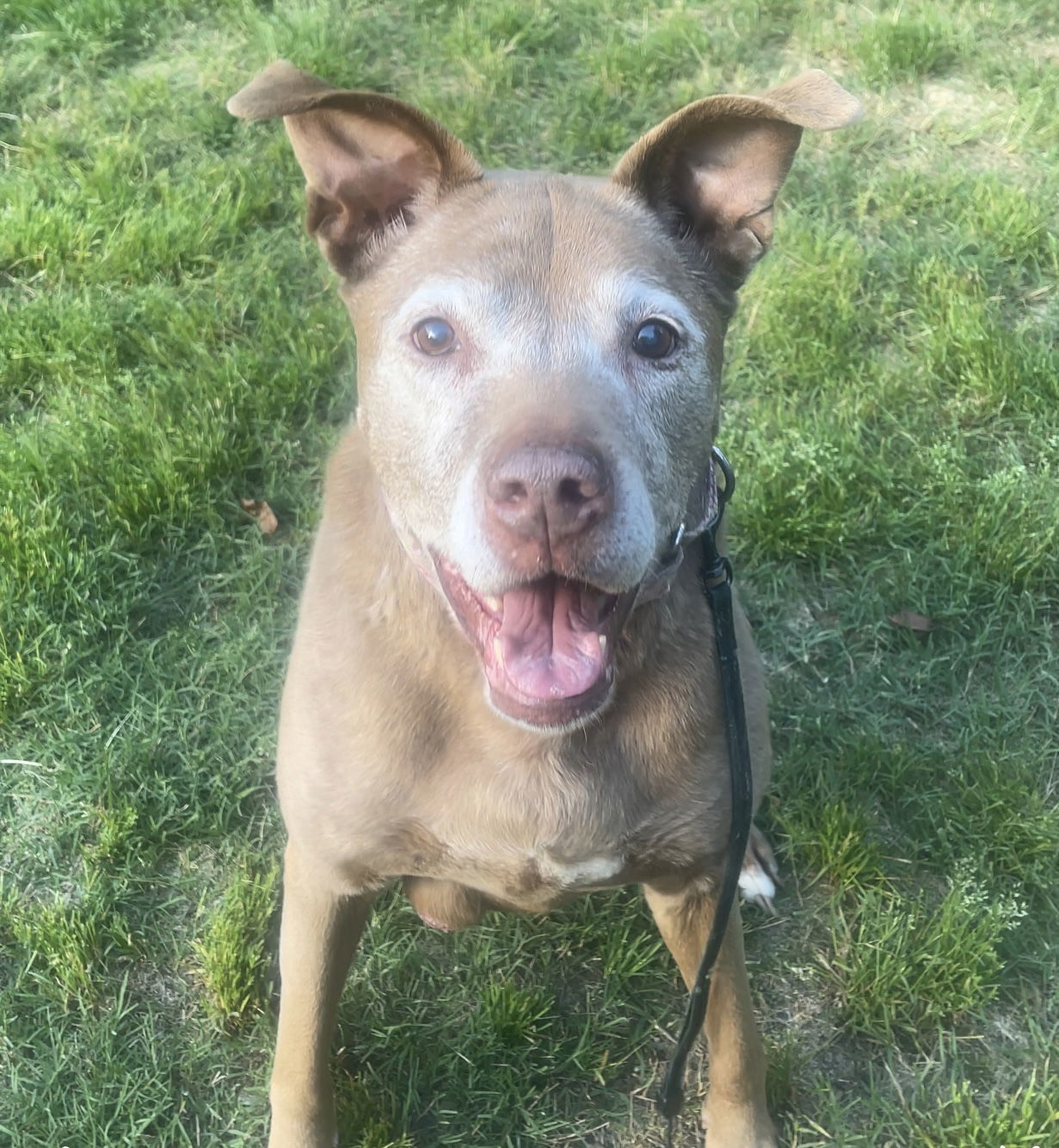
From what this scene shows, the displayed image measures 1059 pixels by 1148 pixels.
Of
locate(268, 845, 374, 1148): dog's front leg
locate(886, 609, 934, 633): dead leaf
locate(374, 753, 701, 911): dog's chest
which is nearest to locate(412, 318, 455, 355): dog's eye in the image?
locate(374, 753, 701, 911): dog's chest

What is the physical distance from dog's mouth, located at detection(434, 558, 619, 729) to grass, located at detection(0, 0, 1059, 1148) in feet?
4.25

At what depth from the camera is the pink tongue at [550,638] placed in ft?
6.91

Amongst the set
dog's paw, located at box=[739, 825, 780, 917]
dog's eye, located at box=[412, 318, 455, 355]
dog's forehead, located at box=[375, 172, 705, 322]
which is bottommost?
dog's paw, located at box=[739, 825, 780, 917]

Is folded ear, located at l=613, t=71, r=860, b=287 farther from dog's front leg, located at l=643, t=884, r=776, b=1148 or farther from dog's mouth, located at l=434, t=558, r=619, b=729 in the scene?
dog's front leg, located at l=643, t=884, r=776, b=1148

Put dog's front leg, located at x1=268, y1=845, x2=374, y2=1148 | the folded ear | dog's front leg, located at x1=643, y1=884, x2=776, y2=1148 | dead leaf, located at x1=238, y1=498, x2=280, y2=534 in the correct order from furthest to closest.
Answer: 1. dead leaf, located at x1=238, y1=498, x2=280, y2=534
2. dog's front leg, located at x1=643, y1=884, x2=776, y2=1148
3. dog's front leg, located at x1=268, y1=845, x2=374, y2=1148
4. the folded ear

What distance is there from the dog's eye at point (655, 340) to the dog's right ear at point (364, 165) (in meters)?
0.51

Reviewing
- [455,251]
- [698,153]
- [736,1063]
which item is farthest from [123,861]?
[698,153]

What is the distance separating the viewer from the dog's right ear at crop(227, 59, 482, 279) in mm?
2234

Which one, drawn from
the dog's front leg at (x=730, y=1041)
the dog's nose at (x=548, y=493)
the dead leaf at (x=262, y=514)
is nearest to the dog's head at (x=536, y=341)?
the dog's nose at (x=548, y=493)

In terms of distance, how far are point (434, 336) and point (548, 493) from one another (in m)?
0.48

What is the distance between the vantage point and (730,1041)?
2.83 meters

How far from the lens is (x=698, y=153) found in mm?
2416

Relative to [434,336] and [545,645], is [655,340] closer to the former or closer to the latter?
[434,336]

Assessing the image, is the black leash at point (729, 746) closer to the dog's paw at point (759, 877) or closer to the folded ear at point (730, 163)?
the folded ear at point (730, 163)
